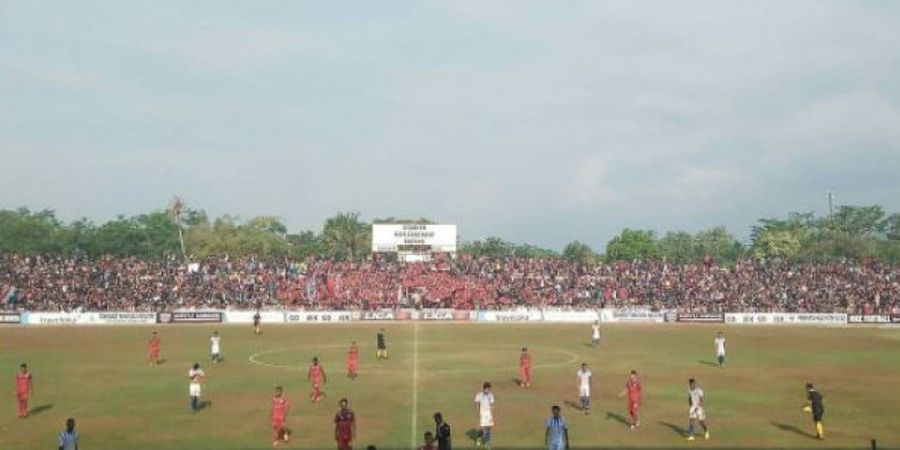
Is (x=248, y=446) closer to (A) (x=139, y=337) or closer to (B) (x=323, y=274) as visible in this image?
(A) (x=139, y=337)

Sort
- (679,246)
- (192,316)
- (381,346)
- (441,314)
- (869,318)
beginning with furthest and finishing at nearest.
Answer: (679,246)
(441,314)
(869,318)
(192,316)
(381,346)

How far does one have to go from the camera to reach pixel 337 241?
150375mm

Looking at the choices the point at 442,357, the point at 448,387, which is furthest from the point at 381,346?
the point at 448,387

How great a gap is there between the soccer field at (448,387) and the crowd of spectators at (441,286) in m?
16.7

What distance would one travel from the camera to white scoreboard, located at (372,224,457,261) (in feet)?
333

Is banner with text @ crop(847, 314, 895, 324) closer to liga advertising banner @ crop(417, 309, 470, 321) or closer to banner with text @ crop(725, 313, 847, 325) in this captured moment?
banner with text @ crop(725, 313, 847, 325)

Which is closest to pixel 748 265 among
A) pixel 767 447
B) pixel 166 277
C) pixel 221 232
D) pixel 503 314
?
pixel 503 314

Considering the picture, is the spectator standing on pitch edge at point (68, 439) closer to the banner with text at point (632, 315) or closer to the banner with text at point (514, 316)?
the banner with text at point (514, 316)

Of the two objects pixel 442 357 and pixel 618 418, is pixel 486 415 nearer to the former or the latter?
pixel 618 418

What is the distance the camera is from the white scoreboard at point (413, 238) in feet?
333

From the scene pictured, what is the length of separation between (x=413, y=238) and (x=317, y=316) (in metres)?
28.5

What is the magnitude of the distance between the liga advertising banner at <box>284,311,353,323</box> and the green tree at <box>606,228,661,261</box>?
296ft

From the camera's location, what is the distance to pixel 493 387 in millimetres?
34594

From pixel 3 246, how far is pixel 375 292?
74.1 metres
